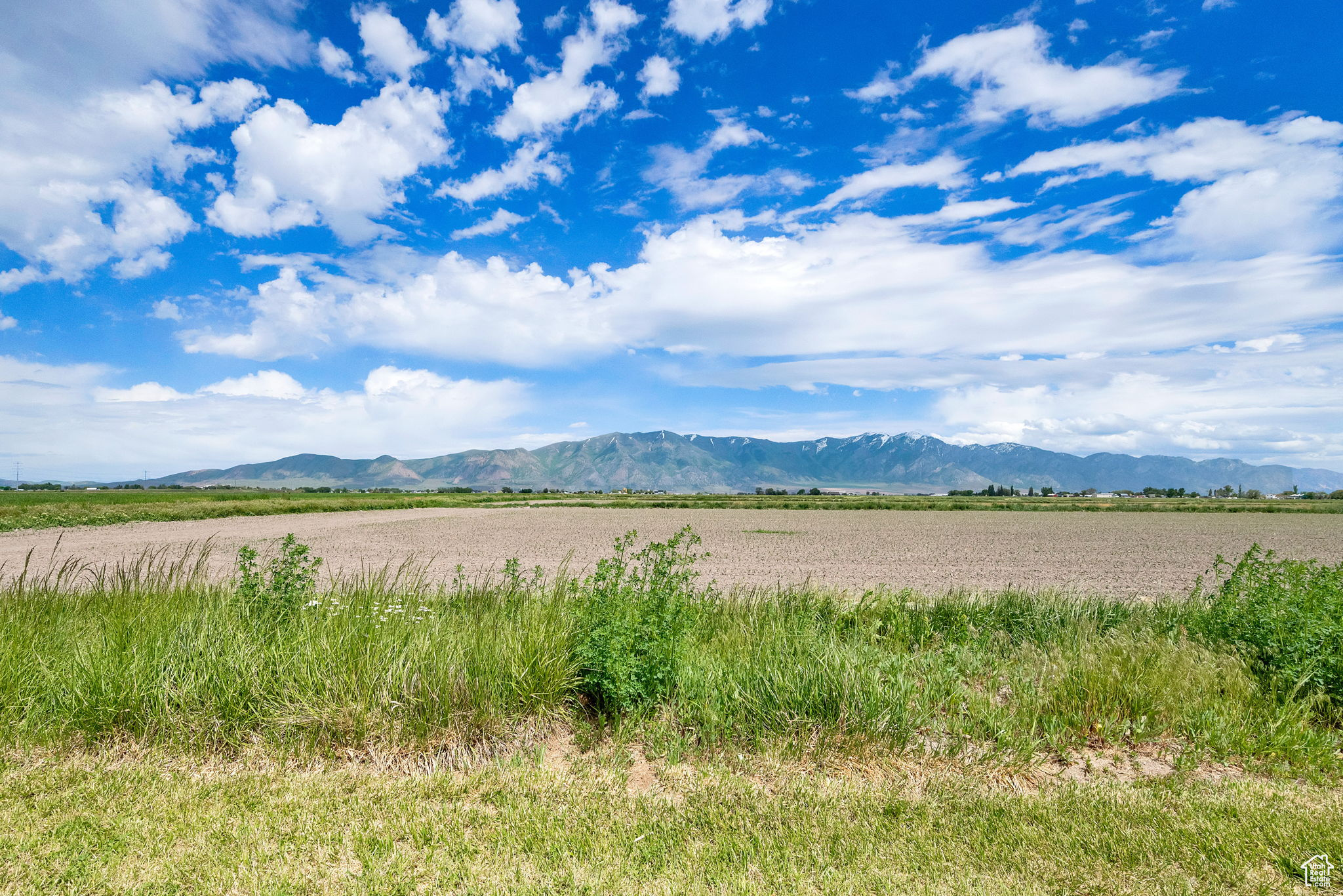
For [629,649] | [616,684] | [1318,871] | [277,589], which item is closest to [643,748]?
Answer: [616,684]

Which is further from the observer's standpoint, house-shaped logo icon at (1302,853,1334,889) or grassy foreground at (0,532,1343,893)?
grassy foreground at (0,532,1343,893)

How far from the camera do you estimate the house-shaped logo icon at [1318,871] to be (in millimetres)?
3873

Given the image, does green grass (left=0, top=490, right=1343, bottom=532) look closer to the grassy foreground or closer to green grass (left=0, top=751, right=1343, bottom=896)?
the grassy foreground

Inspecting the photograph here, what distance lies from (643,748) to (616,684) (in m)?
0.62

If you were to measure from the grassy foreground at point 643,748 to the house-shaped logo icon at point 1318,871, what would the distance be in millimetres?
68

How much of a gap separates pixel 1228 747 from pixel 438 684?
704 cm

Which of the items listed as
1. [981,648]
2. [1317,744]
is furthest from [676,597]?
[1317,744]

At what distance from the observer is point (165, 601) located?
313 inches

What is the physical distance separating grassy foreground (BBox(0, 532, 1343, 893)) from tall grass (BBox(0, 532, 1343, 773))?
0.10ft

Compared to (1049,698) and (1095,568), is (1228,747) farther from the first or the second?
(1095,568)

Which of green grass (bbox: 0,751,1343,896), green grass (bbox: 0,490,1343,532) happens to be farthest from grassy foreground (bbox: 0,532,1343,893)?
green grass (bbox: 0,490,1343,532)

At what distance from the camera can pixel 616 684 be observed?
6.09 m

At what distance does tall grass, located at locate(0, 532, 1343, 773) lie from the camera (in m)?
5.67

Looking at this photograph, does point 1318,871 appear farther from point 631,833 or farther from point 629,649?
point 629,649
